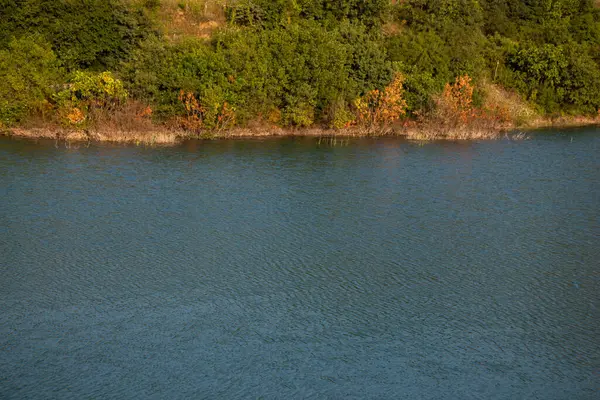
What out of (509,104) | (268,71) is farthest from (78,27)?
(509,104)

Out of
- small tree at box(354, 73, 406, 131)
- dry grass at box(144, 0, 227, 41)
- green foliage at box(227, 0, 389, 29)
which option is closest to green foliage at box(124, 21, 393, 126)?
small tree at box(354, 73, 406, 131)

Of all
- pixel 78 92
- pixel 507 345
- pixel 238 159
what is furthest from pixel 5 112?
pixel 507 345

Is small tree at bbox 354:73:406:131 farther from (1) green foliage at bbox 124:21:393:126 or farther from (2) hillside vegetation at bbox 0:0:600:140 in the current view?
(1) green foliage at bbox 124:21:393:126

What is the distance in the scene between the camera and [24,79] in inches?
1593

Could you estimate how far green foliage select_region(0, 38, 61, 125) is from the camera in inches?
1571

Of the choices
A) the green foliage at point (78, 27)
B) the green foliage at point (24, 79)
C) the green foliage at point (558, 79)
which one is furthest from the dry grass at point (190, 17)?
the green foliage at point (558, 79)

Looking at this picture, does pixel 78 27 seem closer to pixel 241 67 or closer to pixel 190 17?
pixel 190 17

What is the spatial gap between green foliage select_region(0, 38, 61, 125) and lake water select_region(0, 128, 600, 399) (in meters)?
7.90

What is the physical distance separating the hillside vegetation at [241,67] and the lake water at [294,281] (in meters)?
8.08

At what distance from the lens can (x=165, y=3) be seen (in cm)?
5156

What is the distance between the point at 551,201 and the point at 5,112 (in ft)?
97.6

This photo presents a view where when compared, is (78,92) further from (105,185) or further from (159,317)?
(159,317)

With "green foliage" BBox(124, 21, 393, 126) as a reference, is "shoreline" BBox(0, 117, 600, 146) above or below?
below

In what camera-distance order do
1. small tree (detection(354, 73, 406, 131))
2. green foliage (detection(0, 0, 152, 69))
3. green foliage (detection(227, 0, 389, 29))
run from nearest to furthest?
green foliage (detection(0, 0, 152, 69)), small tree (detection(354, 73, 406, 131)), green foliage (detection(227, 0, 389, 29))
